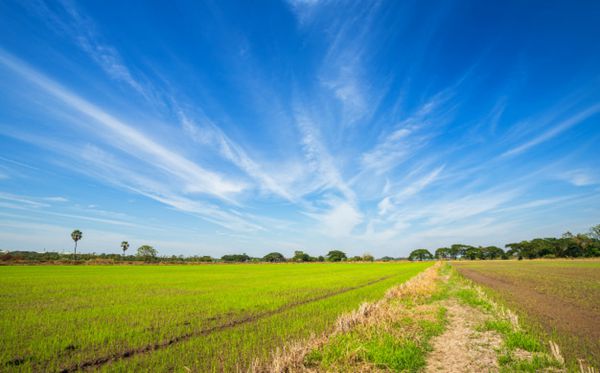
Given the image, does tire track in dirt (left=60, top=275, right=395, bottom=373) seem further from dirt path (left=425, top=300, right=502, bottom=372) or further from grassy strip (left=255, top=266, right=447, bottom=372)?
dirt path (left=425, top=300, right=502, bottom=372)

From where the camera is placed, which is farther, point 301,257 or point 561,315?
point 301,257

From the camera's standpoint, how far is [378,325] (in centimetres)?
966

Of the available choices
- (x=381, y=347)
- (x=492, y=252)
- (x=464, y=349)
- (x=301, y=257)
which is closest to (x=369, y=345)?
(x=381, y=347)

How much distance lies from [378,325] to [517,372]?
12.9 feet

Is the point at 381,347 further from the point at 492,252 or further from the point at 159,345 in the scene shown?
the point at 492,252

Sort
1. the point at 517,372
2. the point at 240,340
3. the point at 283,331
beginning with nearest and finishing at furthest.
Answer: the point at 517,372
the point at 240,340
the point at 283,331

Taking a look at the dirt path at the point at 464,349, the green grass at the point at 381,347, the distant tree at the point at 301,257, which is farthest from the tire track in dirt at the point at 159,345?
the distant tree at the point at 301,257

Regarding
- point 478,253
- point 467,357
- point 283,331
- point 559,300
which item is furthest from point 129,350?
point 478,253

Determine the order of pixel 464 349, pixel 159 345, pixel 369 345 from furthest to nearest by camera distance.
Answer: pixel 159 345 → pixel 464 349 → pixel 369 345

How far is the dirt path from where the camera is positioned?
7.19m

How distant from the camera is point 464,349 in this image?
8.50m

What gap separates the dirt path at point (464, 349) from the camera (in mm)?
7188

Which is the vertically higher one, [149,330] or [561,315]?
[149,330]

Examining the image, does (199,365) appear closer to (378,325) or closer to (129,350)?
(129,350)
